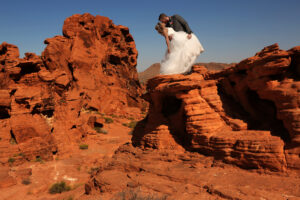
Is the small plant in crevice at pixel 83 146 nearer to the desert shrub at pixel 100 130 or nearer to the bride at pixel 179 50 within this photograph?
the desert shrub at pixel 100 130

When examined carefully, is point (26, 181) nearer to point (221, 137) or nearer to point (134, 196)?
point (134, 196)

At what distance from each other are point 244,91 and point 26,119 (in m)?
11.6

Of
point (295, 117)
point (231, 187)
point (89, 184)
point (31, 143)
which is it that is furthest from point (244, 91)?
point (31, 143)

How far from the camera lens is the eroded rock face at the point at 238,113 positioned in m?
4.55

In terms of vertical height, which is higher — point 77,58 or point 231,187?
point 77,58

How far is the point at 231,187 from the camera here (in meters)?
4.30

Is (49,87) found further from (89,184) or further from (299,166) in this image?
(299,166)

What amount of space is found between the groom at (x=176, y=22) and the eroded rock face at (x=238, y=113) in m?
1.32

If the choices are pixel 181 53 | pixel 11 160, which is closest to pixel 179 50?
pixel 181 53

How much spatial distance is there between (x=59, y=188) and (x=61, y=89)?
7.89 meters

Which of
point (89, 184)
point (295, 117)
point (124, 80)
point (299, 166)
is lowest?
point (89, 184)

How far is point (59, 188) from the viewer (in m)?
8.08

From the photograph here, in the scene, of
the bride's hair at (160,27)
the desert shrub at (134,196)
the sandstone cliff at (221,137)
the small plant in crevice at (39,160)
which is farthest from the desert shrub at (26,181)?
the bride's hair at (160,27)

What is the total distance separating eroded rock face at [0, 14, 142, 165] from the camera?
11578 mm
